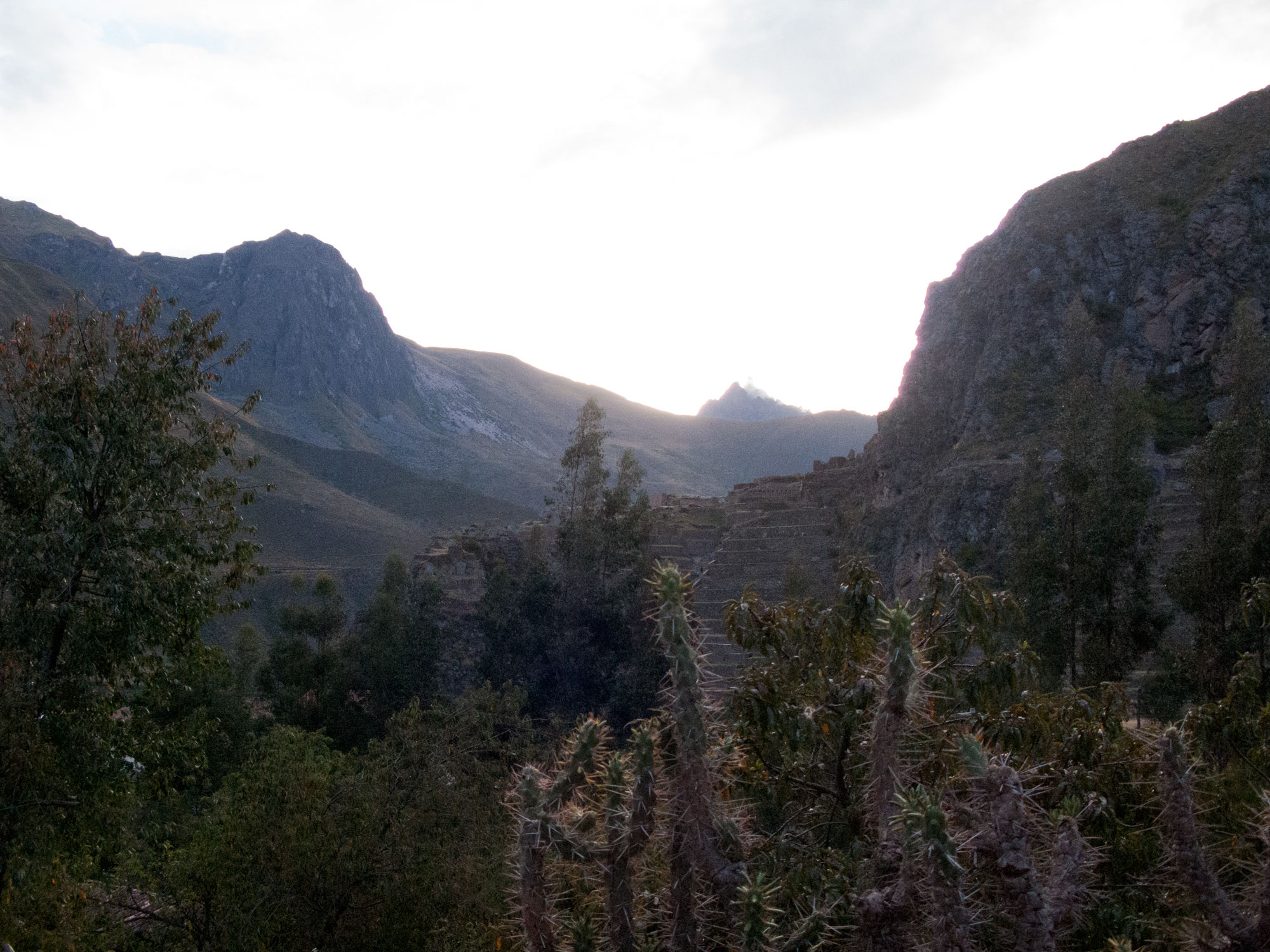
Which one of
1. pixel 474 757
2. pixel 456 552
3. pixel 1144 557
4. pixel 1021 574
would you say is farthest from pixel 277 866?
pixel 456 552

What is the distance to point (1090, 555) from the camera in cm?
1534

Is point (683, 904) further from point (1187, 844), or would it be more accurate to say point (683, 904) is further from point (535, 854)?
point (1187, 844)

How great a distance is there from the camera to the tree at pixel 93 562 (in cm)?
805

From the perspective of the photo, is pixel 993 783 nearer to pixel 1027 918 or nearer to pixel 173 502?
pixel 1027 918

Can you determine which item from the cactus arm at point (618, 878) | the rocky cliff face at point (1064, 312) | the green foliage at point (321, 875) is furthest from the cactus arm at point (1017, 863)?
the rocky cliff face at point (1064, 312)

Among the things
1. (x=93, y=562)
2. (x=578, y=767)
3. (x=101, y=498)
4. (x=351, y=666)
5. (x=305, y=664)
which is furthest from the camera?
(x=351, y=666)

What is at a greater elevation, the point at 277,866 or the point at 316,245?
the point at 316,245

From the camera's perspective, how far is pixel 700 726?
139 inches

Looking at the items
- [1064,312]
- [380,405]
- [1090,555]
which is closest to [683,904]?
[1090,555]

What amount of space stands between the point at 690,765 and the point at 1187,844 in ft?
6.54

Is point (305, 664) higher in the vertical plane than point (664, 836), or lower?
lower

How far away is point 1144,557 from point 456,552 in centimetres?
3090

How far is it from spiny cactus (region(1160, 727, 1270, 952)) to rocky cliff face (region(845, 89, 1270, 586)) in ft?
81.2

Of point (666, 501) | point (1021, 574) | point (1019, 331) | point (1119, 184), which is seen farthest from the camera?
point (666, 501)
